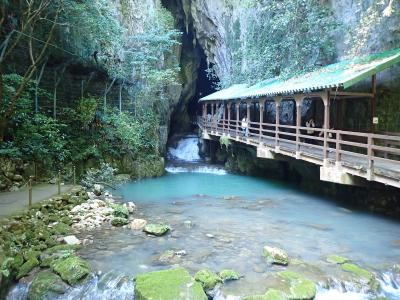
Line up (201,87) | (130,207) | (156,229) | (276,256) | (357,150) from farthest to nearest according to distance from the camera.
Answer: (201,87), (357,150), (130,207), (156,229), (276,256)

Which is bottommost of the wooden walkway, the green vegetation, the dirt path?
the dirt path

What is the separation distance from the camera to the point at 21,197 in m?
10.9

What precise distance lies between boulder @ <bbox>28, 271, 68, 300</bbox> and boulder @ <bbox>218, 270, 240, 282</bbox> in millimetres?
3243

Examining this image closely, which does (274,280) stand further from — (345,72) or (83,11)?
(83,11)

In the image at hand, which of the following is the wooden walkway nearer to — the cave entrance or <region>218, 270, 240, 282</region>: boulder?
<region>218, 270, 240, 282</region>: boulder

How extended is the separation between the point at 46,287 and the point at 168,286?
2.51 metres

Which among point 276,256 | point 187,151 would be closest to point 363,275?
point 276,256

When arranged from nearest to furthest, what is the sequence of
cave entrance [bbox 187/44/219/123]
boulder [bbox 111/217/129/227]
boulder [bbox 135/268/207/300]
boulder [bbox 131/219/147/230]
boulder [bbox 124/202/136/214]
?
boulder [bbox 135/268/207/300] → boulder [bbox 131/219/147/230] → boulder [bbox 111/217/129/227] → boulder [bbox 124/202/136/214] → cave entrance [bbox 187/44/219/123]

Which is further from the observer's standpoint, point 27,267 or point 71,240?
point 71,240

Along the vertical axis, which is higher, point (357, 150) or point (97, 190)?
point (357, 150)

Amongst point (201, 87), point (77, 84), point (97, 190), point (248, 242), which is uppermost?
point (201, 87)

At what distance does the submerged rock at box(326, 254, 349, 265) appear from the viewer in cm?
796

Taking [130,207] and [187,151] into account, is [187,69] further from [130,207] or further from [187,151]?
[130,207]

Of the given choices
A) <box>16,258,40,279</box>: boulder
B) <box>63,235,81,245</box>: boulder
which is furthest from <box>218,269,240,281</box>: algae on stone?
<box>16,258,40,279</box>: boulder
